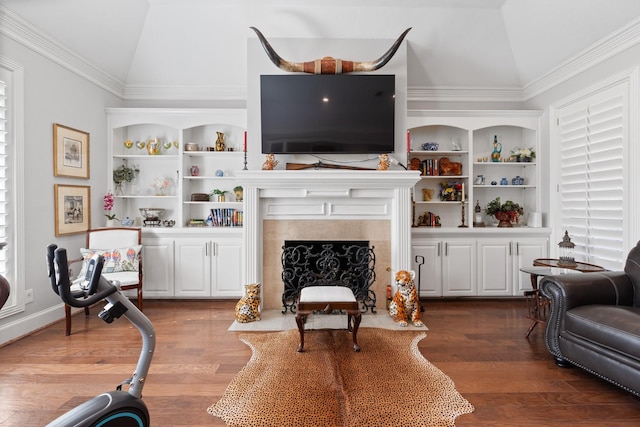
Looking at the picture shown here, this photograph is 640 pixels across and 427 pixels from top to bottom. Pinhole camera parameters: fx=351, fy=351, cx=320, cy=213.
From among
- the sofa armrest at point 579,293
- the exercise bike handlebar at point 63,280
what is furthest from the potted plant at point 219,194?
the sofa armrest at point 579,293

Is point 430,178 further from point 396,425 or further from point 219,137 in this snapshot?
point 396,425

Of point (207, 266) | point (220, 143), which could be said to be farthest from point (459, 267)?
point (220, 143)

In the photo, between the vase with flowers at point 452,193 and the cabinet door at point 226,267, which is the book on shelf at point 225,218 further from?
the vase with flowers at point 452,193

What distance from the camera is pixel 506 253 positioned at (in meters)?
4.36

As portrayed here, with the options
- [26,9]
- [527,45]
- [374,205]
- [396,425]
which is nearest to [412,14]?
[527,45]

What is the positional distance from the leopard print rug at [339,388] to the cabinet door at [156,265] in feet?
5.85

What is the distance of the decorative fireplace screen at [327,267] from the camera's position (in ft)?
12.8

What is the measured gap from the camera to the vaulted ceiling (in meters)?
3.54

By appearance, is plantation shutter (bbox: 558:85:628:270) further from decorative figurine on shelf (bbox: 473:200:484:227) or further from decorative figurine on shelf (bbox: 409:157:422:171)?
decorative figurine on shelf (bbox: 409:157:422:171)

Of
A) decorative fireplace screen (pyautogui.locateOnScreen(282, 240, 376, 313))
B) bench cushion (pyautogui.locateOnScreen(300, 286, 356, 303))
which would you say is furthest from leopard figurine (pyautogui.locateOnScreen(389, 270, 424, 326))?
bench cushion (pyautogui.locateOnScreen(300, 286, 356, 303))

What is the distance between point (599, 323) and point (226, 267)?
362cm

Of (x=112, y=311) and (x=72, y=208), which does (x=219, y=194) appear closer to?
(x=72, y=208)

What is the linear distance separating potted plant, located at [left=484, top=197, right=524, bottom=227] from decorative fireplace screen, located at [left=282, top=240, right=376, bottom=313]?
182 cm

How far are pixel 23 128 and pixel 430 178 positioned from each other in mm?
4454
